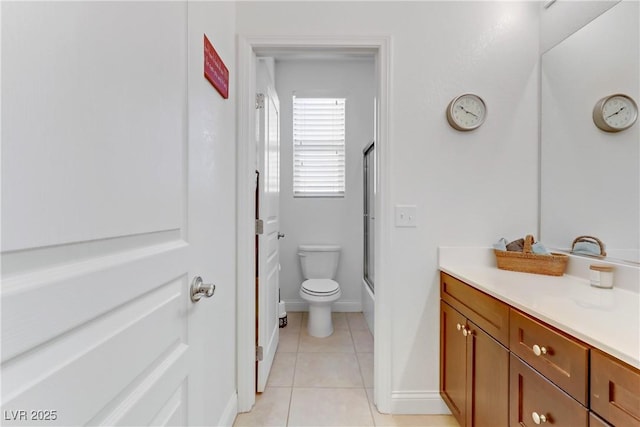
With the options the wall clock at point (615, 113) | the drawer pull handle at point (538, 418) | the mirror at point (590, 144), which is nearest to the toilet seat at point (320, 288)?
the mirror at point (590, 144)

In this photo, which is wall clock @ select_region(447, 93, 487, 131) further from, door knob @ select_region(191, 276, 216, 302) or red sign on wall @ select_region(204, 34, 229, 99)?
door knob @ select_region(191, 276, 216, 302)

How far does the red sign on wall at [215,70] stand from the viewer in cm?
111

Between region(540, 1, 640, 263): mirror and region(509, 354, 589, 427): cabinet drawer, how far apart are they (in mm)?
750

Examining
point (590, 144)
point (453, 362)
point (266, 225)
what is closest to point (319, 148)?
point (266, 225)

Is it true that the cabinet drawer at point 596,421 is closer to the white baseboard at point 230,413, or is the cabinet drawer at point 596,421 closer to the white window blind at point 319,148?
the white baseboard at point 230,413

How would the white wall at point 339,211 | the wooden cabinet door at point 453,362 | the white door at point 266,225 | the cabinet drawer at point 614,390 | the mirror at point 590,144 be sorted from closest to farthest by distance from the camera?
1. the cabinet drawer at point 614,390
2. the mirror at point 590,144
3. the wooden cabinet door at point 453,362
4. the white door at point 266,225
5. the white wall at point 339,211

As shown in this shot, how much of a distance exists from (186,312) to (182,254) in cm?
17

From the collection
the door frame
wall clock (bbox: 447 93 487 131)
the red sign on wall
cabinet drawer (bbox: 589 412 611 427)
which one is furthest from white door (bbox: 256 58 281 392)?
cabinet drawer (bbox: 589 412 611 427)

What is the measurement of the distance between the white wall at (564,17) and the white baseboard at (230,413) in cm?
256

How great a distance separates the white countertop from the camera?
707mm

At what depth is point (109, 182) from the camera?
0.54 m

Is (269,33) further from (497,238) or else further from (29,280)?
(497,238)

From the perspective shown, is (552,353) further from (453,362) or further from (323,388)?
(323,388)

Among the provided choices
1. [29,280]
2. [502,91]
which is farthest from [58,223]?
[502,91]
